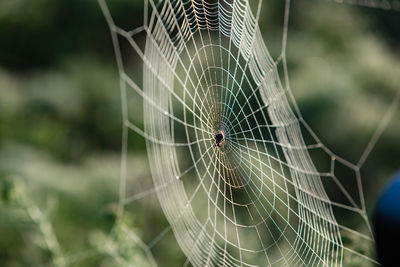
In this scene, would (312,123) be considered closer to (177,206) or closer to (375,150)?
(375,150)

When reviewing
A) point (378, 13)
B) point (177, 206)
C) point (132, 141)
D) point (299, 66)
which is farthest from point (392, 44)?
point (177, 206)

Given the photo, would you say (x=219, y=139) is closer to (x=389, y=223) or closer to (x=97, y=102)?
(x=389, y=223)

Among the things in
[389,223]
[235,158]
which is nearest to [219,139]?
[235,158]

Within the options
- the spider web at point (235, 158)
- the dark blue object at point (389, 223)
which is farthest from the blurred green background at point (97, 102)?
the dark blue object at point (389, 223)

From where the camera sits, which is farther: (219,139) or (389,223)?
(219,139)

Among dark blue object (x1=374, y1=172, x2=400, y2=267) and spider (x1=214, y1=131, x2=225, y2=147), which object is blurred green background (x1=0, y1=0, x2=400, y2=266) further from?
dark blue object (x1=374, y1=172, x2=400, y2=267)

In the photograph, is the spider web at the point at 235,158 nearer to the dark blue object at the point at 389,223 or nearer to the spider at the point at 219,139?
the spider at the point at 219,139
